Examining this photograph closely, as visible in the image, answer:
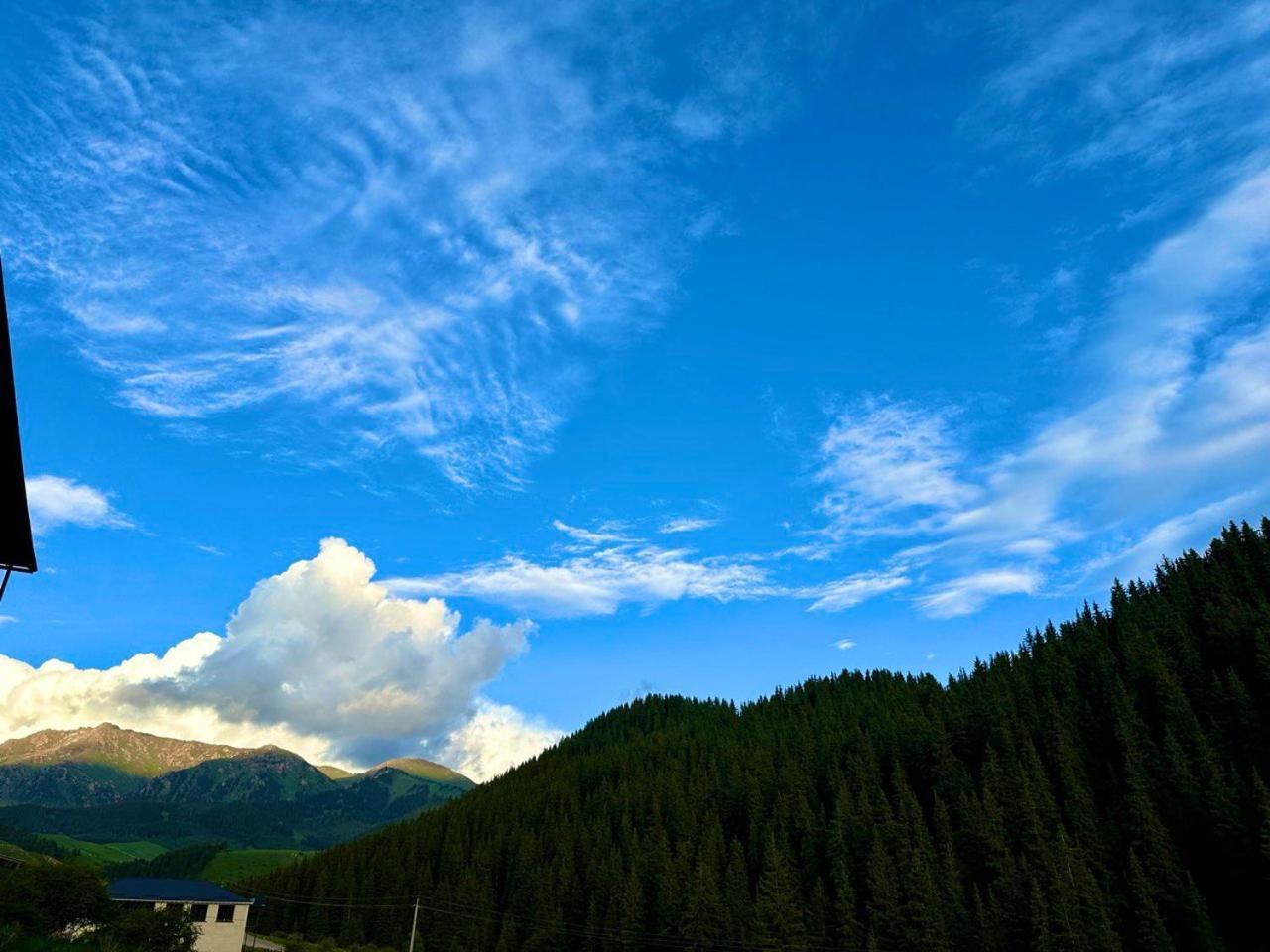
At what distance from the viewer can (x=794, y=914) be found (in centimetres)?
10712

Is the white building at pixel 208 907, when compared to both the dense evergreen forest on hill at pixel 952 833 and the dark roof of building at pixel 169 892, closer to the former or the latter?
the dark roof of building at pixel 169 892

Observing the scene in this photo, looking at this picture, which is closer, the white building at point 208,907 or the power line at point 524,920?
the white building at point 208,907

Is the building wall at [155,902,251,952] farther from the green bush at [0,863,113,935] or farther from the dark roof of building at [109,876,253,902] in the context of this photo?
the green bush at [0,863,113,935]

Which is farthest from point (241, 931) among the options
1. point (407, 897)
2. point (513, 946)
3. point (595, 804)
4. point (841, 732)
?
point (841, 732)

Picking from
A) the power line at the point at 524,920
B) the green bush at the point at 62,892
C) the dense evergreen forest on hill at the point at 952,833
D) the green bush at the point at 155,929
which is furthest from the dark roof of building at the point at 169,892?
the dense evergreen forest on hill at the point at 952,833

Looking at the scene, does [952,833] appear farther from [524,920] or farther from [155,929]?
[155,929]

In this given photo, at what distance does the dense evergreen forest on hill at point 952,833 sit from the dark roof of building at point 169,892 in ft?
209

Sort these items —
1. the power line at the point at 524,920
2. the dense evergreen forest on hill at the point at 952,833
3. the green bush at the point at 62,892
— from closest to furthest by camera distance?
1. the green bush at the point at 62,892
2. the dense evergreen forest on hill at the point at 952,833
3. the power line at the point at 524,920

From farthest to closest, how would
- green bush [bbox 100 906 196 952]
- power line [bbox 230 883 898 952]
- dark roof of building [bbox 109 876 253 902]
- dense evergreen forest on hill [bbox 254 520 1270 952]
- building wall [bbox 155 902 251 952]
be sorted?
1. power line [bbox 230 883 898 952]
2. dense evergreen forest on hill [bbox 254 520 1270 952]
3. dark roof of building [bbox 109 876 253 902]
4. building wall [bbox 155 902 251 952]
5. green bush [bbox 100 906 196 952]

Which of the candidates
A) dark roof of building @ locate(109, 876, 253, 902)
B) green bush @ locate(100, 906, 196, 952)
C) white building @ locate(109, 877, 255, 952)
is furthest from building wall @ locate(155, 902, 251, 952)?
green bush @ locate(100, 906, 196, 952)

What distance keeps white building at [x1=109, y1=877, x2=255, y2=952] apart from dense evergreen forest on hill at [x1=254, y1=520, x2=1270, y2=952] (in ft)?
203

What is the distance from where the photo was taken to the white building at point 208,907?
263 feet

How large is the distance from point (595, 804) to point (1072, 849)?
4632 inches

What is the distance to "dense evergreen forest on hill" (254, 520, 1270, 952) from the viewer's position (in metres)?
98.0
